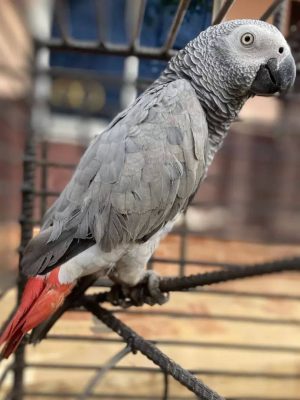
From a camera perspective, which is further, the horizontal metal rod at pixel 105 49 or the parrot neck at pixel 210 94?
the horizontal metal rod at pixel 105 49

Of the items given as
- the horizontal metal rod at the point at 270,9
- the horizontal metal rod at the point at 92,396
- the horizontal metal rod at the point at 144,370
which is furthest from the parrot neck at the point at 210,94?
the horizontal metal rod at the point at 92,396

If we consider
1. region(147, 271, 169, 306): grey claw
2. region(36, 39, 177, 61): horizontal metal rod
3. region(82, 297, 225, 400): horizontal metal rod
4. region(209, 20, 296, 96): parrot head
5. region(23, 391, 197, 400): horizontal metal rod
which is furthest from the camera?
region(23, 391, 197, 400): horizontal metal rod

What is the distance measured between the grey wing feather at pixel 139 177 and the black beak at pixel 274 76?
95mm

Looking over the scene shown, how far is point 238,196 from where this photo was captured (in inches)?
75.9

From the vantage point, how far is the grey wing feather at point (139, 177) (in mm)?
611

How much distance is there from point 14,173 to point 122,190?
32.9 inches

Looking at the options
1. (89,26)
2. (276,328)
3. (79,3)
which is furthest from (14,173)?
(276,328)

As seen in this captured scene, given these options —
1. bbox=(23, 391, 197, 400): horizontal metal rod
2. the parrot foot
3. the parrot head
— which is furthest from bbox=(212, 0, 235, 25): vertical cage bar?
bbox=(23, 391, 197, 400): horizontal metal rod

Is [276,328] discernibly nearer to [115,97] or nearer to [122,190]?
[115,97]

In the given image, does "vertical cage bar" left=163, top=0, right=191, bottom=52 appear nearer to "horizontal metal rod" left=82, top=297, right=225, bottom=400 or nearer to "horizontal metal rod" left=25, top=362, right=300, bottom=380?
"horizontal metal rod" left=82, top=297, right=225, bottom=400

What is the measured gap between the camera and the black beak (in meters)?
0.60

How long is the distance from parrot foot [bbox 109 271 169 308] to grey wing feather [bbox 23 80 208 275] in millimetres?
109

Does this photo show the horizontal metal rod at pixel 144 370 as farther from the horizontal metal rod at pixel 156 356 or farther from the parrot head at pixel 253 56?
the parrot head at pixel 253 56

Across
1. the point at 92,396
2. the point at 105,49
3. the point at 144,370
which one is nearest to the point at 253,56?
the point at 105,49
